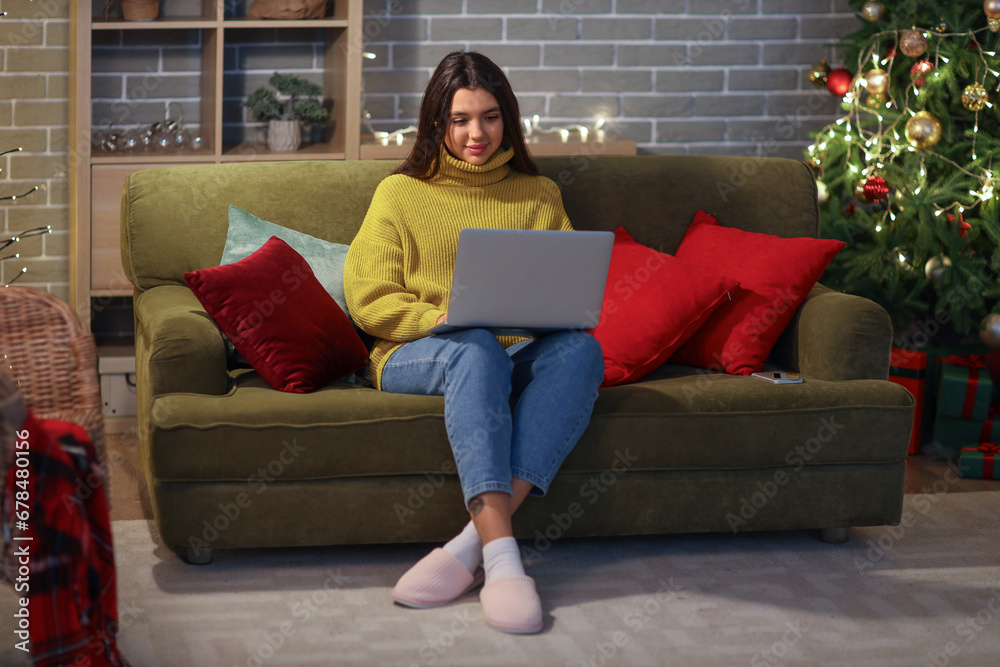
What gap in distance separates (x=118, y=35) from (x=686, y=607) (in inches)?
101

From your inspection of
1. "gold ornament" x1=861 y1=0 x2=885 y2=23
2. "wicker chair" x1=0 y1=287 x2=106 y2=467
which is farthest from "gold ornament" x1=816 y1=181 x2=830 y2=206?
"wicker chair" x1=0 y1=287 x2=106 y2=467

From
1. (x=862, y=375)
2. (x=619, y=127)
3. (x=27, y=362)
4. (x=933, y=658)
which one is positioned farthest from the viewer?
(x=619, y=127)

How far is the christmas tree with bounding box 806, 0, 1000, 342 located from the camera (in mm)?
3043

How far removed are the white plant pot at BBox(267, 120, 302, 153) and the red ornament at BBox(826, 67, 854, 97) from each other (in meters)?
1.71

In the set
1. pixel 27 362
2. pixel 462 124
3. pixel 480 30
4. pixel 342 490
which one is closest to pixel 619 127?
pixel 480 30

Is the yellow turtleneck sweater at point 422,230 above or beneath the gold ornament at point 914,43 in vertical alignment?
beneath

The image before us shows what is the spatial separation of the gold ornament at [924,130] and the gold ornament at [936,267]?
0.34m

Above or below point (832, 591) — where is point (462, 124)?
above

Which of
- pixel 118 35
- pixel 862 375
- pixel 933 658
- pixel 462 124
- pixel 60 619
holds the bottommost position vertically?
pixel 933 658

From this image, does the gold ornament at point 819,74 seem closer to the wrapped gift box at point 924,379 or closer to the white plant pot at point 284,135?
the wrapped gift box at point 924,379

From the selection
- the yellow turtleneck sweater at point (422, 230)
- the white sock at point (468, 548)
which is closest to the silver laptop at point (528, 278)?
the yellow turtleneck sweater at point (422, 230)

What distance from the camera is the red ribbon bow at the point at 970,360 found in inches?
120

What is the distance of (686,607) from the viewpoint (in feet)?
6.64

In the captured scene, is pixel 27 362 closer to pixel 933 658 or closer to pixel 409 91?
pixel 933 658
